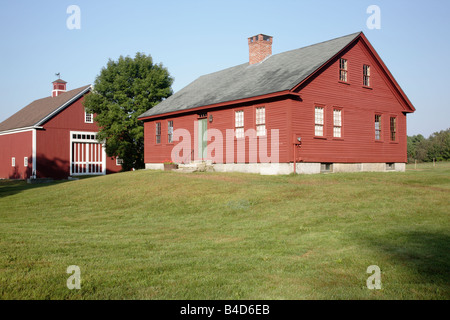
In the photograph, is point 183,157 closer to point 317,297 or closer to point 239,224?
point 239,224

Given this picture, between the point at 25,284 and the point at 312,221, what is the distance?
7230mm

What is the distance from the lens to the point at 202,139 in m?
25.6

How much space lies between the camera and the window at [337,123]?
22697mm

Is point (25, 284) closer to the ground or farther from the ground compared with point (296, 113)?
closer to the ground

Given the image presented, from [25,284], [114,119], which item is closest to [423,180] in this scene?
[25,284]

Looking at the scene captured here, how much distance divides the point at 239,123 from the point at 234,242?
49.2 ft

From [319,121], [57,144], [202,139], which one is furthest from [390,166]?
[57,144]

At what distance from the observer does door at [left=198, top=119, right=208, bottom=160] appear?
82.9ft

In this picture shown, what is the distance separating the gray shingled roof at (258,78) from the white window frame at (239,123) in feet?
2.98

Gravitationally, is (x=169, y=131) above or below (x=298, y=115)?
below

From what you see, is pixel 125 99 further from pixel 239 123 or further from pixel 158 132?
pixel 239 123

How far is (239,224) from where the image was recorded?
433 inches

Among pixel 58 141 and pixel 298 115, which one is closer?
pixel 298 115
